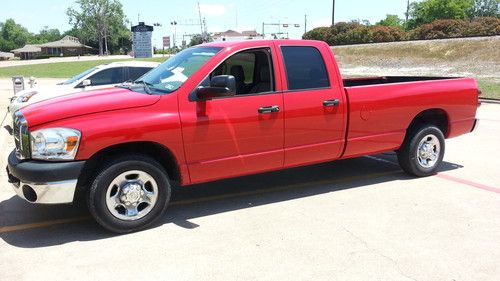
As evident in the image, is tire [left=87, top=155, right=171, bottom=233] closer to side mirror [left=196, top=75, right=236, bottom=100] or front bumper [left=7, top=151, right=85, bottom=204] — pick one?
front bumper [left=7, top=151, right=85, bottom=204]

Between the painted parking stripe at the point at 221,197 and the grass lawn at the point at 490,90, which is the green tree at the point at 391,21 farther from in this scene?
the painted parking stripe at the point at 221,197

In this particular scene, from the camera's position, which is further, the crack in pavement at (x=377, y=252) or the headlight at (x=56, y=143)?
the headlight at (x=56, y=143)

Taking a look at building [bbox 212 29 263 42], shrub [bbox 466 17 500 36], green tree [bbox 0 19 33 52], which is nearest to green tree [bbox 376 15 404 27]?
building [bbox 212 29 263 42]

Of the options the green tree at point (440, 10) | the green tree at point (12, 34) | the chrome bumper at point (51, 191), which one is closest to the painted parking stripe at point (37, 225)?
the chrome bumper at point (51, 191)

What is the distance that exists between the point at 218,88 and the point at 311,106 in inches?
49.5

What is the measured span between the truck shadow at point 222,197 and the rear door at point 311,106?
0.63 m

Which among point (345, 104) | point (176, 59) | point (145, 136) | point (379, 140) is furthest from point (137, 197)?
point (379, 140)

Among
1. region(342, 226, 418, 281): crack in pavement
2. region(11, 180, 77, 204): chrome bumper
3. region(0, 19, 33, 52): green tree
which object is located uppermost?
region(0, 19, 33, 52): green tree

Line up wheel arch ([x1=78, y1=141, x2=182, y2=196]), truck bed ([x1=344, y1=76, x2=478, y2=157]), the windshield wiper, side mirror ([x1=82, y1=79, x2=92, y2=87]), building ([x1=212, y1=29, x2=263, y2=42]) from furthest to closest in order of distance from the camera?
side mirror ([x1=82, y1=79, x2=92, y2=87])
building ([x1=212, y1=29, x2=263, y2=42])
truck bed ([x1=344, y1=76, x2=478, y2=157])
the windshield wiper
wheel arch ([x1=78, y1=141, x2=182, y2=196])

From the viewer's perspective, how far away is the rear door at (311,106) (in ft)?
18.2

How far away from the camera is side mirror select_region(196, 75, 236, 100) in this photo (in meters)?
4.87

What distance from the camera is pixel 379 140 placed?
630 cm

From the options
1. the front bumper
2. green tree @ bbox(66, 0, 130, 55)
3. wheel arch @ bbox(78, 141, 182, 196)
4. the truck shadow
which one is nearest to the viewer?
the front bumper

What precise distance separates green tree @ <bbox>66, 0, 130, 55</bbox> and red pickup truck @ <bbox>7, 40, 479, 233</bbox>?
121722mm
